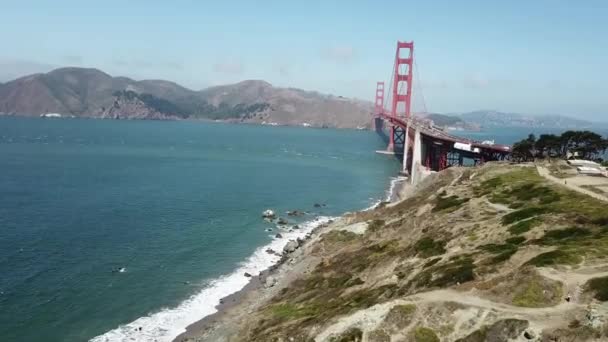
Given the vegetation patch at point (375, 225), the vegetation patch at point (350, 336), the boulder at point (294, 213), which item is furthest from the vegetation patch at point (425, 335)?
the boulder at point (294, 213)

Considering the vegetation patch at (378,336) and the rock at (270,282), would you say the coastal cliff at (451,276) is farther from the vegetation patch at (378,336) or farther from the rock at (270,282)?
the rock at (270,282)

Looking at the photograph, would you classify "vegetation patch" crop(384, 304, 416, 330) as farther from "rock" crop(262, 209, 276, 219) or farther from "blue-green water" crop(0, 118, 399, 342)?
"rock" crop(262, 209, 276, 219)

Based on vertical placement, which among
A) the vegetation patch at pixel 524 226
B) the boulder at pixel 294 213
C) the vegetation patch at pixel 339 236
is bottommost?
the boulder at pixel 294 213

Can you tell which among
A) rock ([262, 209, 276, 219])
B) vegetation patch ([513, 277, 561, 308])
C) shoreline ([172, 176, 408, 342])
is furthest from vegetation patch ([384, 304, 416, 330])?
rock ([262, 209, 276, 219])

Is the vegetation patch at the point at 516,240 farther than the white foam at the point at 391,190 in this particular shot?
No

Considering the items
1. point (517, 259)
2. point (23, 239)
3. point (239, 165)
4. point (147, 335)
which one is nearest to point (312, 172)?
point (239, 165)

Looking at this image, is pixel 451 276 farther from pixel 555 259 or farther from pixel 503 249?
pixel 555 259

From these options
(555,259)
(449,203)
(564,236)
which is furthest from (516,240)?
(449,203)
